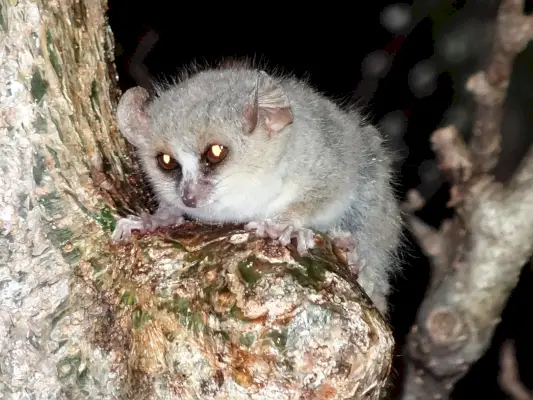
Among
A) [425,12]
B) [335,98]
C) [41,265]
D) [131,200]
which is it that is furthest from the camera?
[425,12]

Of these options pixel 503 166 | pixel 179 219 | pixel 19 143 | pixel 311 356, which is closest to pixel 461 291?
pixel 503 166

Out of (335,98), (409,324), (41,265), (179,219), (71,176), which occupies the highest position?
(71,176)

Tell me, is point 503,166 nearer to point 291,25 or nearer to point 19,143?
point 291,25

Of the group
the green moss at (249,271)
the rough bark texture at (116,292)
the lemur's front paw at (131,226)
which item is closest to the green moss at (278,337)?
the rough bark texture at (116,292)

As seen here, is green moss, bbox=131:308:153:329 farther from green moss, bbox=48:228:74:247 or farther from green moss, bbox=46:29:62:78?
green moss, bbox=46:29:62:78

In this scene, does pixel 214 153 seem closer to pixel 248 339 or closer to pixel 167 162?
pixel 167 162

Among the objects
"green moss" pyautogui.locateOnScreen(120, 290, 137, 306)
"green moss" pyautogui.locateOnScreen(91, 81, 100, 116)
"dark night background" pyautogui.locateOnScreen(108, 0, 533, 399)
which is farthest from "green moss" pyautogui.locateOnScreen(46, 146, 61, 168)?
"dark night background" pyautogui.locateOnScreen(108, 0, 533, 399)

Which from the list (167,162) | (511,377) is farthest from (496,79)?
(511,377)

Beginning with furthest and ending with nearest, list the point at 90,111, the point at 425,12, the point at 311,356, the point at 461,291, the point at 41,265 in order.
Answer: the point at 425,12
the point at 461,291
the point at 90,111
the point at 41,265
the point at 311,356
